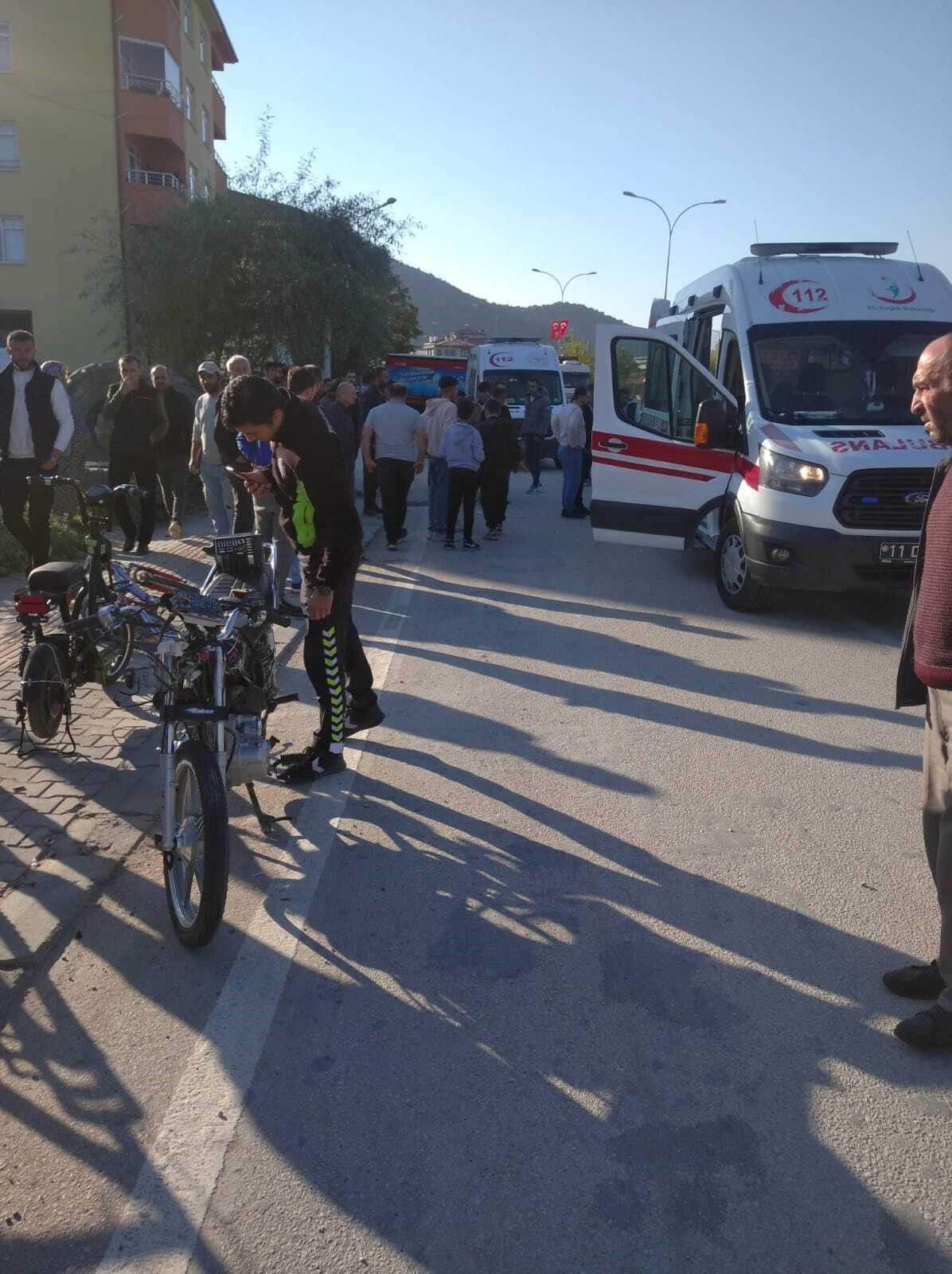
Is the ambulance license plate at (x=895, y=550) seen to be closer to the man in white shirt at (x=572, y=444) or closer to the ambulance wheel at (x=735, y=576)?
the ambulance wheel at (x=735, y=576)

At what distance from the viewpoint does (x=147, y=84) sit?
35.5 m

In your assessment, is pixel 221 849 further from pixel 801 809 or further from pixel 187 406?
pixel 187 406

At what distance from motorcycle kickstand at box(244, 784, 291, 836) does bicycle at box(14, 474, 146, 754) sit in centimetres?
90

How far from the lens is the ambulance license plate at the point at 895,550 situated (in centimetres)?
815

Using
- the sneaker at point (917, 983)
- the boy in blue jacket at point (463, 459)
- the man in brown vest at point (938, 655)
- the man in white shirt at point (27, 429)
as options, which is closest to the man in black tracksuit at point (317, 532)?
the man in brown vest at point (938, 655)

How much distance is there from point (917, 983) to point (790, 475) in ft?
18.0

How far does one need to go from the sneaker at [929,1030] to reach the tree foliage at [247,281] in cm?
2410

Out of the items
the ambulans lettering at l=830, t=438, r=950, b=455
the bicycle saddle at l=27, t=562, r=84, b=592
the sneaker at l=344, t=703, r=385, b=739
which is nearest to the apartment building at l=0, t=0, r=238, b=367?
the ambulans lettering at l=830, t=438, r=950, b=455

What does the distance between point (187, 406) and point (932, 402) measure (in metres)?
9.64

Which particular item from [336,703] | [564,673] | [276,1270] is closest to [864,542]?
[564,673]

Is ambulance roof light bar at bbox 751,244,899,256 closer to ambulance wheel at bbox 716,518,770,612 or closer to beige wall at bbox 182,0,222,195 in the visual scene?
ambulance wheel at bbox 716,518,770,612

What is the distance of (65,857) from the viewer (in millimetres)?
4344

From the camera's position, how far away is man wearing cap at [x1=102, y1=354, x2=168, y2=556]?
1055cm

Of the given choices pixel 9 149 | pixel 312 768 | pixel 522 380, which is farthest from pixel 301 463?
pixel 9 149
